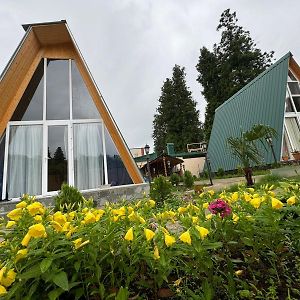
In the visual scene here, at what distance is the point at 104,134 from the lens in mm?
7410

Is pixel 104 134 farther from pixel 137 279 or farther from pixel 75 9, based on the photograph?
pixel 75 9

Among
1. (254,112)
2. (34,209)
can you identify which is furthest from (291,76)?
(34,209)

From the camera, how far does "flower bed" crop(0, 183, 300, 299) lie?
3.85 ft

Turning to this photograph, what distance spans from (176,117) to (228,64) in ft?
32.3

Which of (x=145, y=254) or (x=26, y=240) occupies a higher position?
(x=26, y=240)

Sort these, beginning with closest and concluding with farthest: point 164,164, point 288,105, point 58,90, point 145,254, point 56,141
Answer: point 145,254
point 56,141
point 58,90
point 288,105
point 164,164

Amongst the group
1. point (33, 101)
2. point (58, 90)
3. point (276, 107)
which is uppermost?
point (276, 107)

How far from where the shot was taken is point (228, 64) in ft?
106

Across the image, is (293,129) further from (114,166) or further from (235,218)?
(235,218)

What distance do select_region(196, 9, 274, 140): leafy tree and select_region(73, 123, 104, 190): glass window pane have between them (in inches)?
968

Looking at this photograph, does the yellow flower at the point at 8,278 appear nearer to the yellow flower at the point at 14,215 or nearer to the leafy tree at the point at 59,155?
the yellow flower at the point at 14,215

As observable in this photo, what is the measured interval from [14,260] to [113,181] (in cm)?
602

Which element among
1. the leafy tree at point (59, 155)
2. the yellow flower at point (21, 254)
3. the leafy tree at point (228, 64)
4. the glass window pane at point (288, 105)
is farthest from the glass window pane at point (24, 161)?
the leafy tree at point (228, 64)

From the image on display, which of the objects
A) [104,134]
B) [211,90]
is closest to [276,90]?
[104,134]
